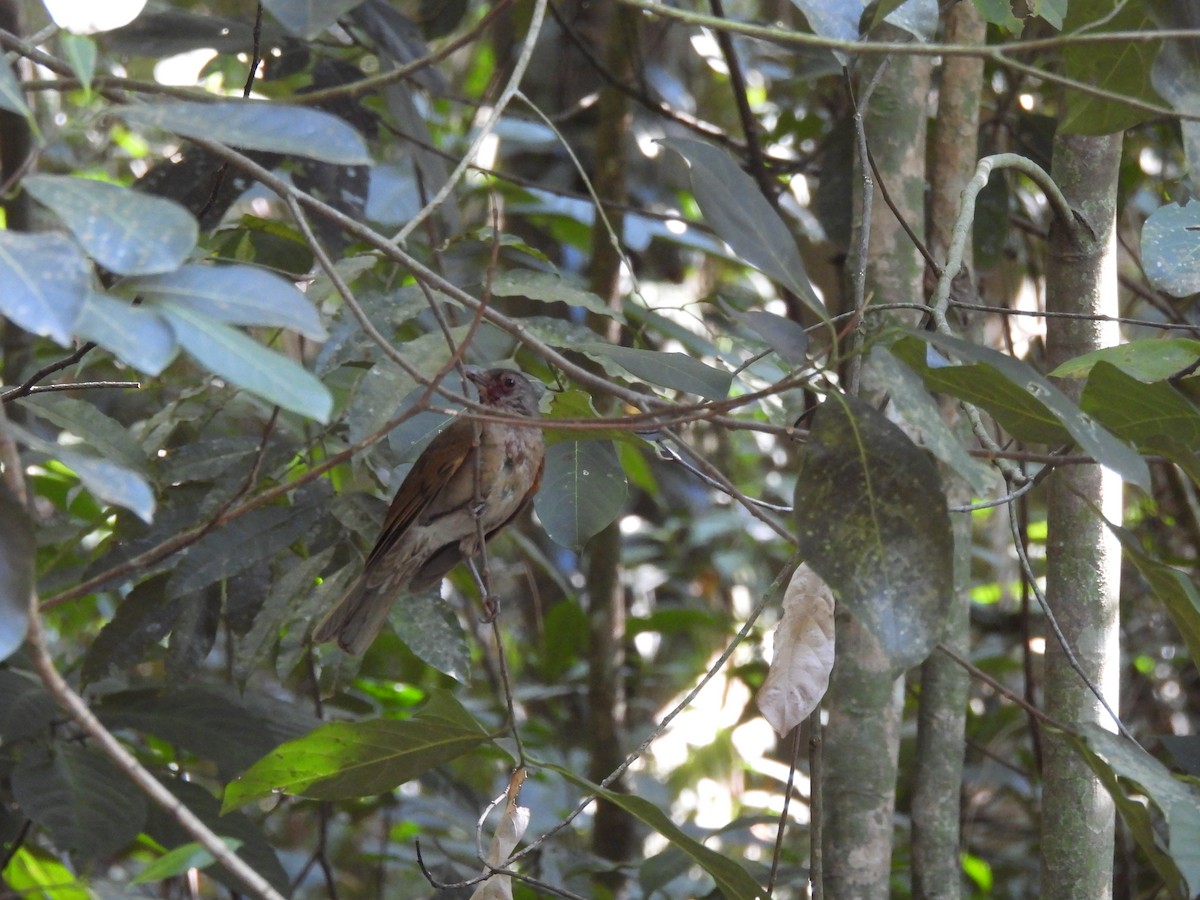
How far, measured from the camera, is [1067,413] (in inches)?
51.9

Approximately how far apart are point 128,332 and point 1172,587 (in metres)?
1.32

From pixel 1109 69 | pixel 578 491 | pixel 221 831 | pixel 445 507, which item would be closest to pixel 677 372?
pixel 578 491

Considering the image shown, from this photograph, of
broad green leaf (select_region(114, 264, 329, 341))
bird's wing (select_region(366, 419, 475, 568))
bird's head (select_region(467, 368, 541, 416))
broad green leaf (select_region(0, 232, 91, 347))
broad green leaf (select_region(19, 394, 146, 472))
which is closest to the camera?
broad green leaf (select_region(0, 232, 91, 347))

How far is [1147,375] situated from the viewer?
1.76 meters

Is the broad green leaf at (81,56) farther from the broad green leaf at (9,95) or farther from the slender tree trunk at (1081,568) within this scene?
the slender tree trunk at (1081,568)

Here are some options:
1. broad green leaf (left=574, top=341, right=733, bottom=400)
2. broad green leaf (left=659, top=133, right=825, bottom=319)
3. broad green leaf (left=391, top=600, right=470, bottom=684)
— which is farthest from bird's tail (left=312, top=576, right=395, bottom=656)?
broad green leaf (left=659, top=133, right=825, bottom=319)

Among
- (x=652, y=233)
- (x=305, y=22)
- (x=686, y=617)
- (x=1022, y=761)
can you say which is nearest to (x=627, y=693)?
(x=686, y=617)

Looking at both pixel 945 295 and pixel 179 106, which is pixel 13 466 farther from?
pixel 945 295

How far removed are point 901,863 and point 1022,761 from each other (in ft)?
3.73

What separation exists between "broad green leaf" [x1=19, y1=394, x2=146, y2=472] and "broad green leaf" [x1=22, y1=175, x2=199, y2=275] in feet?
3.16

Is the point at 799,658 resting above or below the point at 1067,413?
A: below

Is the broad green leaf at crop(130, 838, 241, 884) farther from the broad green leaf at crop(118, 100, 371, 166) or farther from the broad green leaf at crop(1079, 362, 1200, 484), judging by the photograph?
the broad green leaf at crop(1079, 362, 1200, 484)

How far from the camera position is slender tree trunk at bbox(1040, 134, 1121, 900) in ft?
6.72

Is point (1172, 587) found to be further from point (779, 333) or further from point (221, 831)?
point (221, 831)
